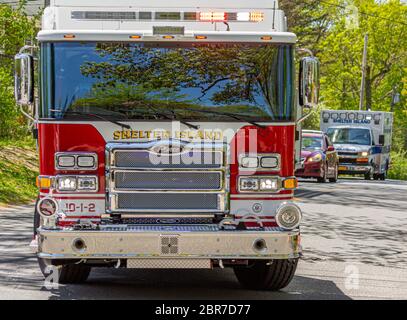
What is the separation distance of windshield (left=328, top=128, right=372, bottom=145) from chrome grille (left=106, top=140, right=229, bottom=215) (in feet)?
89.5

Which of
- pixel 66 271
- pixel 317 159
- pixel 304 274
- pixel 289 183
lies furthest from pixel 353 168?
pixel 289 183

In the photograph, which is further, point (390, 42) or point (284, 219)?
point (390, 42)

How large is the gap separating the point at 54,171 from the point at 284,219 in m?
2.14

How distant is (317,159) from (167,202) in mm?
18909

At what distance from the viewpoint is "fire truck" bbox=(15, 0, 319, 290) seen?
8.44m

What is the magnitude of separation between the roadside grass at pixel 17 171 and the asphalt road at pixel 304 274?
6.91ft

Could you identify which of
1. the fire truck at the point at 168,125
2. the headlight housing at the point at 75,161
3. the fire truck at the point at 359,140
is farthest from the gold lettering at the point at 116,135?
the fire truck at the point at 359,140

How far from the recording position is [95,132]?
8500mm

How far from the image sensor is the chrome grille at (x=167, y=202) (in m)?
8.48

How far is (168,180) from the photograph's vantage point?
336 inches

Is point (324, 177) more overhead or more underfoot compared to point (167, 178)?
more underfoot

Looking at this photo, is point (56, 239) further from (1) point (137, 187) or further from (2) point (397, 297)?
(2) point (397, 297)

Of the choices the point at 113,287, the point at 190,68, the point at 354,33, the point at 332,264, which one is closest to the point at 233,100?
the point at 190,68

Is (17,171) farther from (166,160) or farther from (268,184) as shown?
(268,184)
